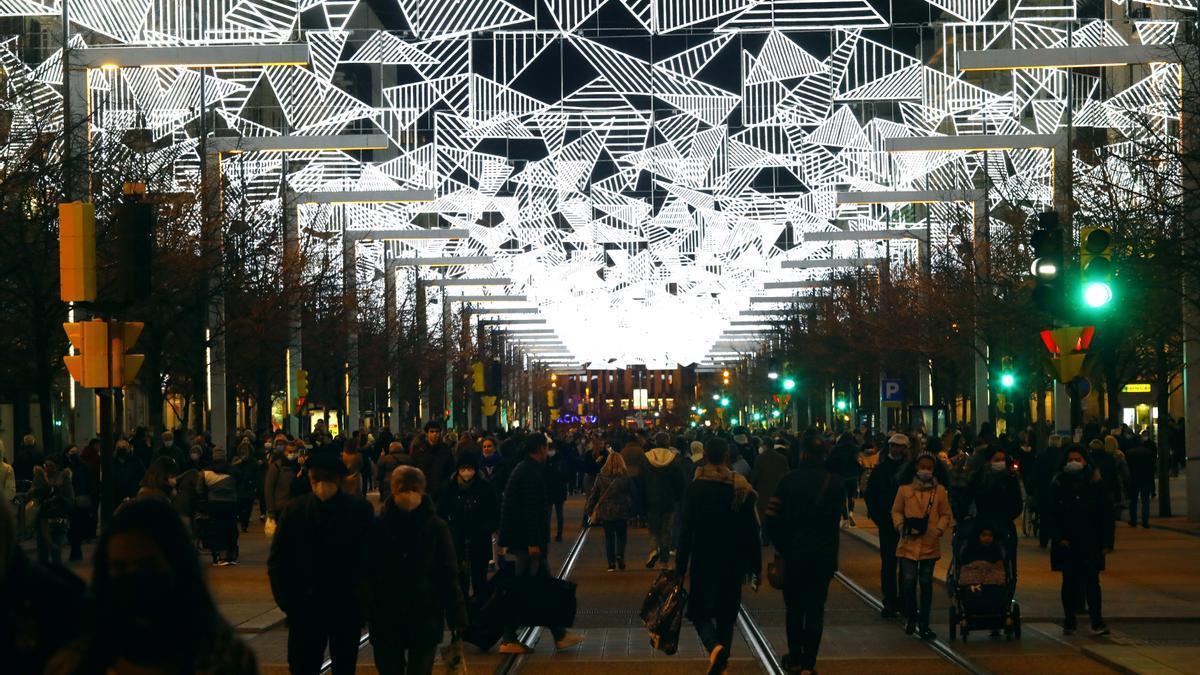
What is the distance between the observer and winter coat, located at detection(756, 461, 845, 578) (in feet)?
46.3

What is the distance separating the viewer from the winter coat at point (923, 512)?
55.1 ft

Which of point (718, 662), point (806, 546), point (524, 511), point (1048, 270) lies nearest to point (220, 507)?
point (524, 511)

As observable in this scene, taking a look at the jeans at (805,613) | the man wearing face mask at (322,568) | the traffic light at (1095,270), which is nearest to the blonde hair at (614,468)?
the traffic light at (1095,270)

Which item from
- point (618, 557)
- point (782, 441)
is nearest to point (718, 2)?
point (782, 441)

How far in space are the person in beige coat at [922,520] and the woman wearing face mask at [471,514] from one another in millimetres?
3460

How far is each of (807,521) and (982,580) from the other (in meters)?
3.16

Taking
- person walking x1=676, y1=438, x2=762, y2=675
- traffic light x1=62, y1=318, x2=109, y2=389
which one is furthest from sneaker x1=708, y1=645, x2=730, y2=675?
traffic light x1=62, y1=318, x2=109, y2=389

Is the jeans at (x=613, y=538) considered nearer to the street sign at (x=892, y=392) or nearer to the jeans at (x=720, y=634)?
the jeans at (x=720, y=634)

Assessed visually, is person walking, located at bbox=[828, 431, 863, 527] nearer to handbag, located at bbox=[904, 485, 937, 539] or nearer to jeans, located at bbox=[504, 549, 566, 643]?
handbag, located at bbox=[904, 485, 937, 539]

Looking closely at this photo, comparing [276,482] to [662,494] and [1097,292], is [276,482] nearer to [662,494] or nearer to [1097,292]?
[662,494]

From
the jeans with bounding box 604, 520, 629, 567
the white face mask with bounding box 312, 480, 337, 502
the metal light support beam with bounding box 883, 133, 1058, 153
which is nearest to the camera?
the white face mask with bounding box 312, 480, 337, 502

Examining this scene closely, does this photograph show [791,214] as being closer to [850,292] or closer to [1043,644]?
[850,292]

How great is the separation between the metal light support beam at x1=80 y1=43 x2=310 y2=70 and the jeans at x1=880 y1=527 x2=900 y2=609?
16.6 meters

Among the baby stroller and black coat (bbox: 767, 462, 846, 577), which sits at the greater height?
black coat (bbox: 767, 462, 846, 577)
